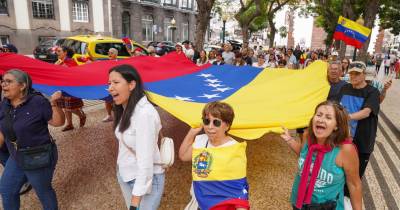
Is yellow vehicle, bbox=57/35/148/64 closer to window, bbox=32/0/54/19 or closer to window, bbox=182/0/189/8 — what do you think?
window, bbox=32/0/54/19

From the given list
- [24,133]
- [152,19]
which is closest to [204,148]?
[24,133]

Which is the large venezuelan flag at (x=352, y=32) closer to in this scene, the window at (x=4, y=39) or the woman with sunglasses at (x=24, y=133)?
the woman with sunglasses at (x=24, y=133)

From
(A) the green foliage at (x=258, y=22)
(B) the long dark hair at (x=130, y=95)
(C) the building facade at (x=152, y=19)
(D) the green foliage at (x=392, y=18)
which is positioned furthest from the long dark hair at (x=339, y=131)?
(C) the building facade at (x=152, y=19)

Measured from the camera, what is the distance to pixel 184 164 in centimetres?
500

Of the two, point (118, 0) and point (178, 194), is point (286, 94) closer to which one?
point (178, 194)

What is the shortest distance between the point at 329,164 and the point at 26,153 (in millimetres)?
2506

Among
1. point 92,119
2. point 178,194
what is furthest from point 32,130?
point 92,119

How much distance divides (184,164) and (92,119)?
3305 millimetres

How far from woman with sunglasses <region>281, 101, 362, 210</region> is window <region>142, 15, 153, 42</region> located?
3405 cm

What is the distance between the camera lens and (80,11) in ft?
85.1

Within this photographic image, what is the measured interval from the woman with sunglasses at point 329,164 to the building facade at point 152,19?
29.2m

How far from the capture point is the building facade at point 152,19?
30419 millimetres

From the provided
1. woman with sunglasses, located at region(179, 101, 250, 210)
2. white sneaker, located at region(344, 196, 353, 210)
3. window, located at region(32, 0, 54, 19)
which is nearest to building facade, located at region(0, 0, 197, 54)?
window, located at region(32, 0, 54, 19)

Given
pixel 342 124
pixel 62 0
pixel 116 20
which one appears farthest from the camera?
pixel 116 20
